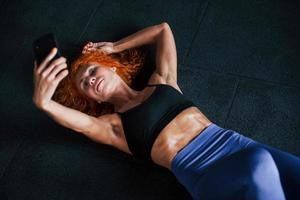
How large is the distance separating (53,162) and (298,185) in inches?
49.8

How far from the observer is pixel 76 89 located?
2.03 m

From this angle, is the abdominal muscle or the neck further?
the neck

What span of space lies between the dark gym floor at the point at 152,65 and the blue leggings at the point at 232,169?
230mm

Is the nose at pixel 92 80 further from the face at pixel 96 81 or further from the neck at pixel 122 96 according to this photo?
the neck at pixel 122 96

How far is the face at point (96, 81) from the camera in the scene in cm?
187

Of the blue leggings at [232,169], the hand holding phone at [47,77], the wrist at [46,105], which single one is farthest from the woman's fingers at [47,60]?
the blue leggings at [232,169]

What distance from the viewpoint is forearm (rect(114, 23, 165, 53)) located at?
221 cm

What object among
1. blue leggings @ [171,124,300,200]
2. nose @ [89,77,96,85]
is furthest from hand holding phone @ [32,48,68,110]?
blue leggings @ [171,124,300,200]

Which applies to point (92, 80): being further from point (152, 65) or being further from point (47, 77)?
point (152, 65)

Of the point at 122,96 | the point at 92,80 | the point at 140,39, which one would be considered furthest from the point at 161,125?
the point at 140,39

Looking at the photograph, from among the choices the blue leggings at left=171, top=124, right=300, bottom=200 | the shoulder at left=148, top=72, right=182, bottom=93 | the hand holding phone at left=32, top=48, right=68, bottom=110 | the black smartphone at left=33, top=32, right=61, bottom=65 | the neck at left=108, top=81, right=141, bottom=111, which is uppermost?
the black smartphone at left=33, top=32, right=61, bottom=65

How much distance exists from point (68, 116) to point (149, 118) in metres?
0.38

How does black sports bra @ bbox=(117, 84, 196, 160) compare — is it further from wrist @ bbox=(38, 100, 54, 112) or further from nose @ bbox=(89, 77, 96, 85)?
wrist @ bbox=(38, 100, 54, 112)

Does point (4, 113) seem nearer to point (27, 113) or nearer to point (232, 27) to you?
point (27, 113)
